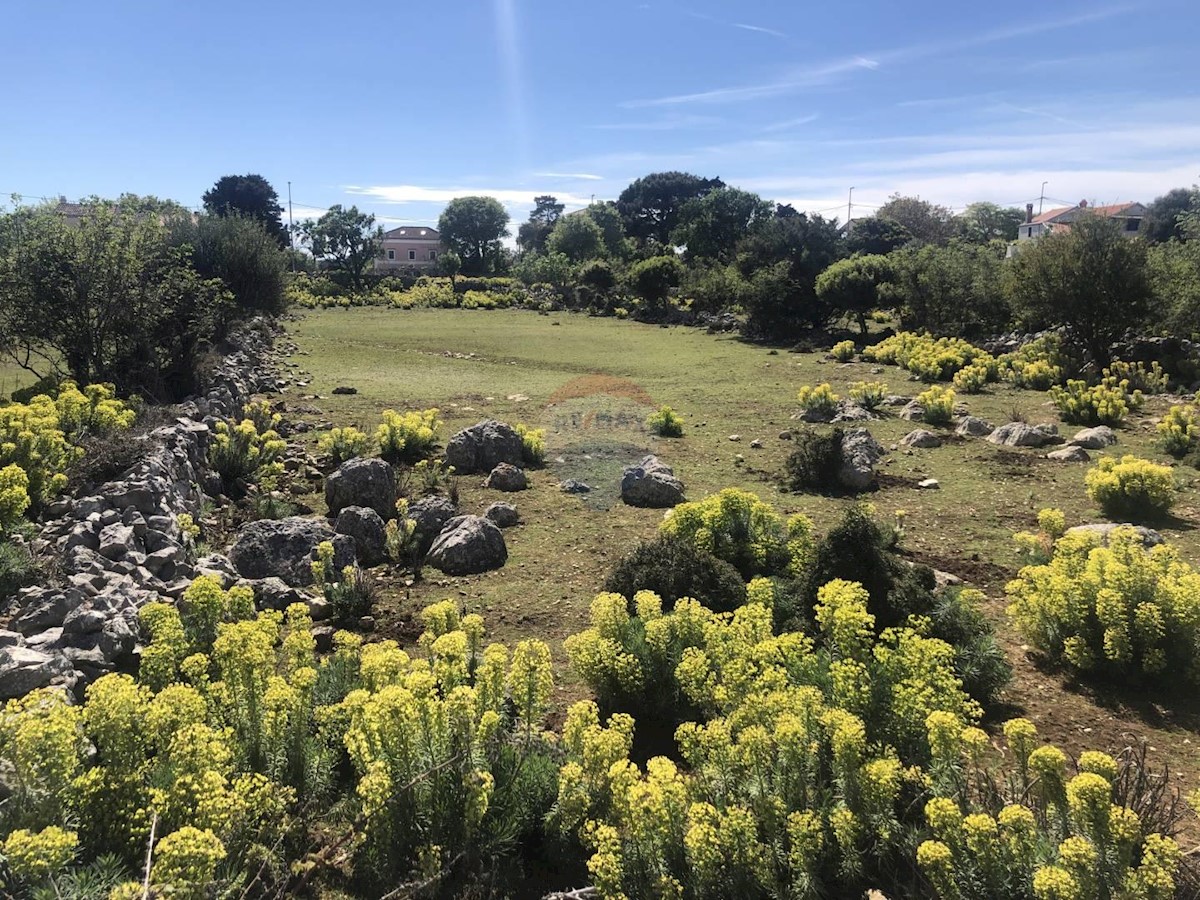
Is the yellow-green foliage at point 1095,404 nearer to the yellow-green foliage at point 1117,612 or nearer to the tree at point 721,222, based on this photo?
the yellow-green foliage at point 1117,612

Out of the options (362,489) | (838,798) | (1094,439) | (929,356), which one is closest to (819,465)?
(1094,439)

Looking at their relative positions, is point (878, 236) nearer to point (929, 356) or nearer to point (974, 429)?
point (929, 356)

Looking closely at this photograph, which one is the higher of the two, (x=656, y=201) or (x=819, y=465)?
(x=656, y=201)

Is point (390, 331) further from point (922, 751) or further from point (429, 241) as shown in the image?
point (429, 241)

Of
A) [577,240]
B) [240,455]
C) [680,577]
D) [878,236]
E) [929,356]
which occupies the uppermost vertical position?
[577,240]

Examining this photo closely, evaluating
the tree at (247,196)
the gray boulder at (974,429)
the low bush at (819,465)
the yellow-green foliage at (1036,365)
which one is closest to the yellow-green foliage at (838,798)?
the low bush at (819,465)

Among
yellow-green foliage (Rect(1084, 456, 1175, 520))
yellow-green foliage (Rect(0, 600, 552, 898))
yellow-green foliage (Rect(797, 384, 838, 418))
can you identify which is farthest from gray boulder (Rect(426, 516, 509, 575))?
yellow-green foliage (Rect(797, 384, 838, 418))

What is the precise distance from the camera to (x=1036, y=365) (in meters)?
17.4

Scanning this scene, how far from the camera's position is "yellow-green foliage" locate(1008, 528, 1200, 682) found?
16.6 ft

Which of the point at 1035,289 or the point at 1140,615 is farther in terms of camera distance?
the point at 1035,289

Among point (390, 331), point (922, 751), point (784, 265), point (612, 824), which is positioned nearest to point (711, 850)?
point (612, 824)

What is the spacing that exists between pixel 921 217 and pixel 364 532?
239 feet

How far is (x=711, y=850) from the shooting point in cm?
310

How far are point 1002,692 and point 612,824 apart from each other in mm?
3061
